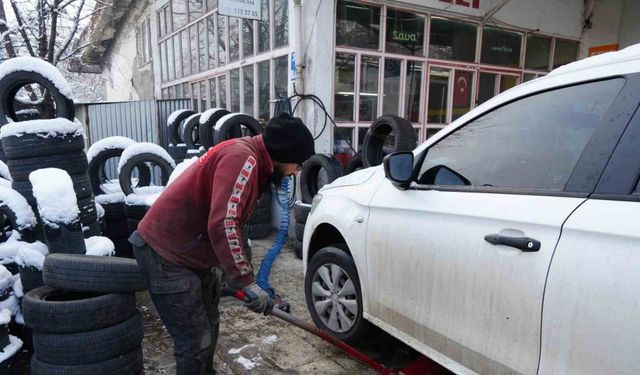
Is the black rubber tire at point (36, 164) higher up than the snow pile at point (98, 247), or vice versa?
the black rubber tire at point (36, 164)

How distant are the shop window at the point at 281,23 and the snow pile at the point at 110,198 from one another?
11.4ft

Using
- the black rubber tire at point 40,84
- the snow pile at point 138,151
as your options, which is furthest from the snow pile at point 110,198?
the black rubber tire at point 40,84

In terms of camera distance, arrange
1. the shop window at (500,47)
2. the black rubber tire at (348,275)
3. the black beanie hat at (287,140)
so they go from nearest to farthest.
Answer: the black beanie hat at (287,140), the black rubber tire at (348,275), the shop window at (500,47)

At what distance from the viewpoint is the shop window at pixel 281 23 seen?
666 centimetres

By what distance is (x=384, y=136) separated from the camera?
5.05m

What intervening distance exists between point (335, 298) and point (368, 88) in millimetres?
4527

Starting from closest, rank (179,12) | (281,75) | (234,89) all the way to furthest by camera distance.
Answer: (281,75), (234,89), (179,12)

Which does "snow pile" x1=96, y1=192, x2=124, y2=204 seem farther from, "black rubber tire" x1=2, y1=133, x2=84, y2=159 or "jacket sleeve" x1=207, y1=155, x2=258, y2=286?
"jacket sleeve" x1=207, y1=155, x2=258, y2=286

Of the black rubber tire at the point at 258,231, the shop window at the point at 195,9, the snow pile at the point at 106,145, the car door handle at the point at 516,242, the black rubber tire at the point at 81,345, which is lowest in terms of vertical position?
the black rubber tire at the point at 258,231

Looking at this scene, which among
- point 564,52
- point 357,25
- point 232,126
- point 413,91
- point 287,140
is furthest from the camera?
point 564,52

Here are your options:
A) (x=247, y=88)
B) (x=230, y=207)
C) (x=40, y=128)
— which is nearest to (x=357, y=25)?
(x=247, y=88)

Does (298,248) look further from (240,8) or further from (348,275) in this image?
(240,8)

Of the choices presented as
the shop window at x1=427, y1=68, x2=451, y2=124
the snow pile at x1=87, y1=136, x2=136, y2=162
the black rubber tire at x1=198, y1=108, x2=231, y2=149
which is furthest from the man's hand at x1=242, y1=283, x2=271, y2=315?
the shop window at x1=427, y1=68, x2=451, y2=124

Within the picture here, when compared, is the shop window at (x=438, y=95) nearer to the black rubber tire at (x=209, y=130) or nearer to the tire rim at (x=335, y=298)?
the black rubber tire at (x=209, y=130)
